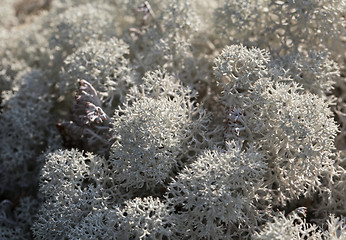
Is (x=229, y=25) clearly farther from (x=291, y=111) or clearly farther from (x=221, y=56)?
(x=291, y=111)

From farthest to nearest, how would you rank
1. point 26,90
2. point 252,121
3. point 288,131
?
1. point 26,90
2. point 252,121
3. point 288,131

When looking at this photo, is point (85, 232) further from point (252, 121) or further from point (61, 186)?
point (252, 121)

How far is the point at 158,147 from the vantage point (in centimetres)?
186

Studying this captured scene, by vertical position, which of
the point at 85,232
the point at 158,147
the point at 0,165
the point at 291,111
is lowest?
the point at 0,165

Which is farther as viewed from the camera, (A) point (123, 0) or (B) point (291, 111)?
(A) point (123, 0)

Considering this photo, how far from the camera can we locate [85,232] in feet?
5.97

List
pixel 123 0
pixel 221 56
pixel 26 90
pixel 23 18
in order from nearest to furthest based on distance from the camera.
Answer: pixel 221 56 → pixel 26 90 → pixel 123 0 → pixel 23 18

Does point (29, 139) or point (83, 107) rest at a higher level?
point (83, 107)

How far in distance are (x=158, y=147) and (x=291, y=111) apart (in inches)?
26.3

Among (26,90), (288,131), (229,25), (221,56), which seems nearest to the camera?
→ (288,131)

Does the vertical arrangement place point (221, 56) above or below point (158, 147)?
above

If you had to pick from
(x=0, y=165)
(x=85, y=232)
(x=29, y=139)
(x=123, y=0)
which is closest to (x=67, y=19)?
(x=123, y=0)

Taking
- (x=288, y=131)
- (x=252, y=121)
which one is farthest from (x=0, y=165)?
(x=288, y=131)

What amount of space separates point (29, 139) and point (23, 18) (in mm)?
1665
